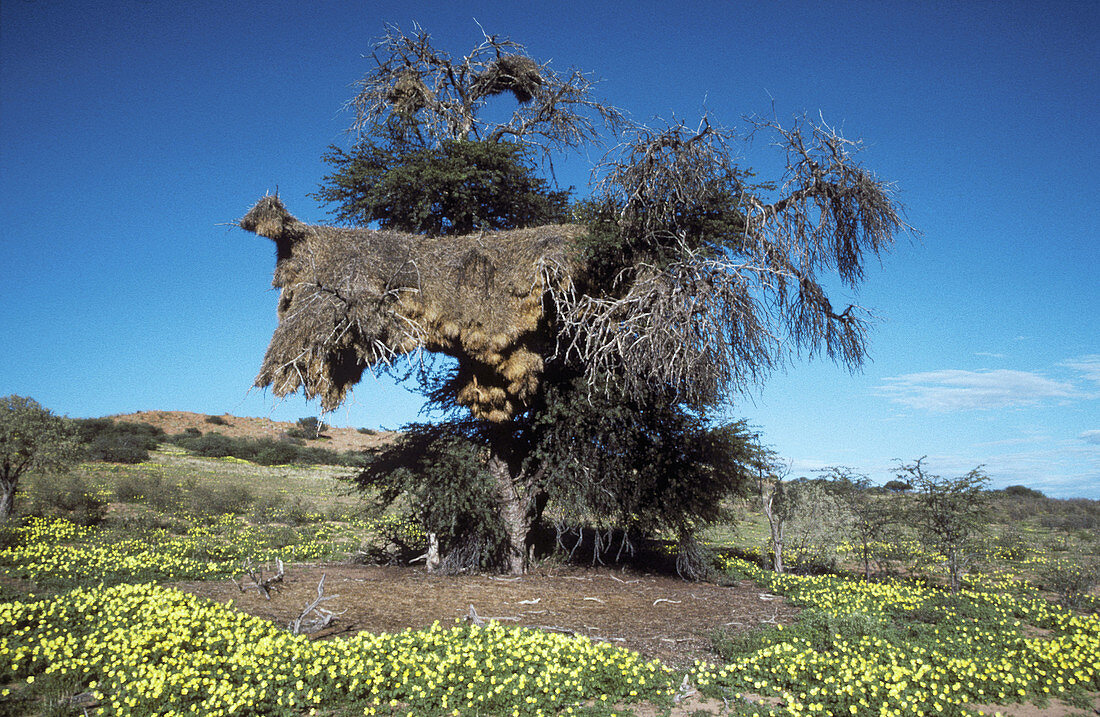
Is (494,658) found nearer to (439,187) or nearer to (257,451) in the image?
(439,187)

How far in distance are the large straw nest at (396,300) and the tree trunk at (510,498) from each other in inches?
65.0

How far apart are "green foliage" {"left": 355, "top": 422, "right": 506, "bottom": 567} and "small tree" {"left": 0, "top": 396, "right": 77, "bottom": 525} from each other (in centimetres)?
1108

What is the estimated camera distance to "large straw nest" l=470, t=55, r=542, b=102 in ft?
56.9

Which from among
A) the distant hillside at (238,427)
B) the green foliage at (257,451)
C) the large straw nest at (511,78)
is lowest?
the green foliage at (257,451)

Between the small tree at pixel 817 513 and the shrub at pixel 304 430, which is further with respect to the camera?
the shrub at pixel 304 430

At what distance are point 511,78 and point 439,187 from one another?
5.05 metres

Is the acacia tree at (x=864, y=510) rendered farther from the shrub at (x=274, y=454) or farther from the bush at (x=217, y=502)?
the shrub at (x=274, y=454)

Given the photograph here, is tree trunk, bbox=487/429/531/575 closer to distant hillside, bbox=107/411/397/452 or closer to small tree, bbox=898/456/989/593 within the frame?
small tree, bbox=898/456/989/593

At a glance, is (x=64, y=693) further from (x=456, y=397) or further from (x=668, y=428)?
(x=668, y=428)

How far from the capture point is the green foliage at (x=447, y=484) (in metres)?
13.2

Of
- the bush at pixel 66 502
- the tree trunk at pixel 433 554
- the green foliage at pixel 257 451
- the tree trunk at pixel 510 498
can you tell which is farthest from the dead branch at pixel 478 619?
the green foliage at pixel 257 451

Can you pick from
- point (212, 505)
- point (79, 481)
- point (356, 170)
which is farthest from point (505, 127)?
point (79, 481)

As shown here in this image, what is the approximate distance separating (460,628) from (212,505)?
797 inches

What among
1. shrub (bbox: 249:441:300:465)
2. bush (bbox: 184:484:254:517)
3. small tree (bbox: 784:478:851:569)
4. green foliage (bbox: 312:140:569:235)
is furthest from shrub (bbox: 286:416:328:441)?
small tree (bbox: 784:478:851:569)
